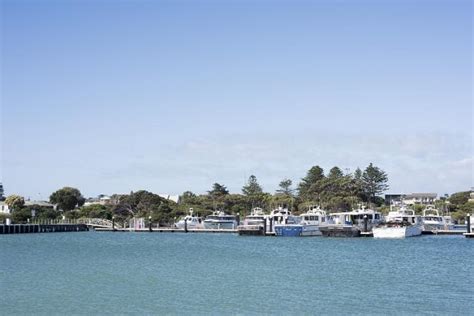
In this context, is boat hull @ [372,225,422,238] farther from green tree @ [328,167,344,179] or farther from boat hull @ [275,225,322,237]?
green tree @ [328,167,344,179]

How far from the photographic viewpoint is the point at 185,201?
156 metres

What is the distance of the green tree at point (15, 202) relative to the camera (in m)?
150

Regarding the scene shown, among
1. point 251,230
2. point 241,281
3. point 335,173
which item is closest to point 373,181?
point 335,173

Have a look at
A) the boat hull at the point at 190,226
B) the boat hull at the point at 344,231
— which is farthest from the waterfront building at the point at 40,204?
the boat hull at the point at 344,231

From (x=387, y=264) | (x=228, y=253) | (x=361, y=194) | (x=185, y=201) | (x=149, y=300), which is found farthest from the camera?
(x=185, y=201)

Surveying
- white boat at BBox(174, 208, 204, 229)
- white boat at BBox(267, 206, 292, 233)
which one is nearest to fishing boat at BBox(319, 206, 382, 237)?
white boat at BBox(267, 206, 292, 233)

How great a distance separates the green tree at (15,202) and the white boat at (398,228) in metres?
85.1

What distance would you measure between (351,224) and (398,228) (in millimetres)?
11153

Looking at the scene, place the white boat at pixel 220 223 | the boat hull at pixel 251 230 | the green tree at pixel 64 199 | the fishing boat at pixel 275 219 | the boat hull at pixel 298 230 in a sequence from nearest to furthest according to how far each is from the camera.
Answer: the boat hull at pixel 298 230 < the boat hull at pixel 251 230 < the fishing boat at pixel 275 219 < the white boat at pixel 220 223 < the green tree at pixel 64 199

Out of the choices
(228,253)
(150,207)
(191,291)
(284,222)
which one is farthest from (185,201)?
(191,291)

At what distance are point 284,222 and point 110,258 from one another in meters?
40.8

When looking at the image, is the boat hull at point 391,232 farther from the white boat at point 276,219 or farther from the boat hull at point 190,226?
the boat hull at point 190,226

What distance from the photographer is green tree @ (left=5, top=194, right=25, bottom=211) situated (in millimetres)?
150113

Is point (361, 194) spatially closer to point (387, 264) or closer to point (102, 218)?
point (102, 218)
